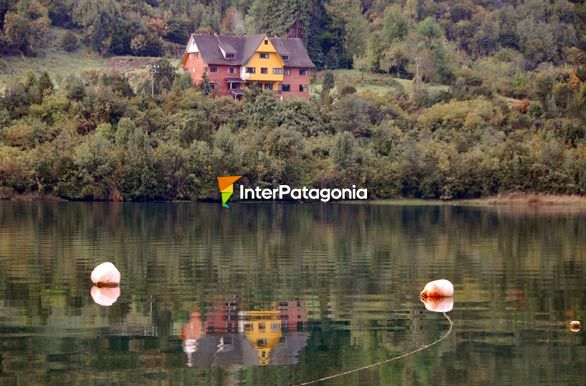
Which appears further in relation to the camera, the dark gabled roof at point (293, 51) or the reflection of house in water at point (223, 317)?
the dark gabled roof at point (293, 51)

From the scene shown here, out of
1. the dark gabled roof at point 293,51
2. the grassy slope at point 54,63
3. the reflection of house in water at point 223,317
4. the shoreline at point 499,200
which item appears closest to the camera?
the reflection of house in water at point 223,317

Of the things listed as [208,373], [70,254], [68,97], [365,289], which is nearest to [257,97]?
[68,97]

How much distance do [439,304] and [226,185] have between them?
228 ft

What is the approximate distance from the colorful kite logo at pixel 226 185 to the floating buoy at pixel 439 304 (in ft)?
221

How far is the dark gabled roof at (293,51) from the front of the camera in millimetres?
124000

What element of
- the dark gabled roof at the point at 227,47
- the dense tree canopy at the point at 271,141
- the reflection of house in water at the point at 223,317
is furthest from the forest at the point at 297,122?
the reflection of house in water at the point at 223,317

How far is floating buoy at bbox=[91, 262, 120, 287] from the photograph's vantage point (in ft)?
129

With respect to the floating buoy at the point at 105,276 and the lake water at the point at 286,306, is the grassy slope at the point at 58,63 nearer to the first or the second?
the lake water at the point at 286,306

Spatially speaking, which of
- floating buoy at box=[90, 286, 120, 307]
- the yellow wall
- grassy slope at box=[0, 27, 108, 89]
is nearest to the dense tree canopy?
the yellow wall

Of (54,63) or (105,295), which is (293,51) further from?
(105,295)

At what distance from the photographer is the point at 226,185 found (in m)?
105

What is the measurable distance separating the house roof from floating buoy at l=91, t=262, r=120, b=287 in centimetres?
8363

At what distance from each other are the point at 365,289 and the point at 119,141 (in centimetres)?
6825

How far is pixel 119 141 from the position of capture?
105 m
